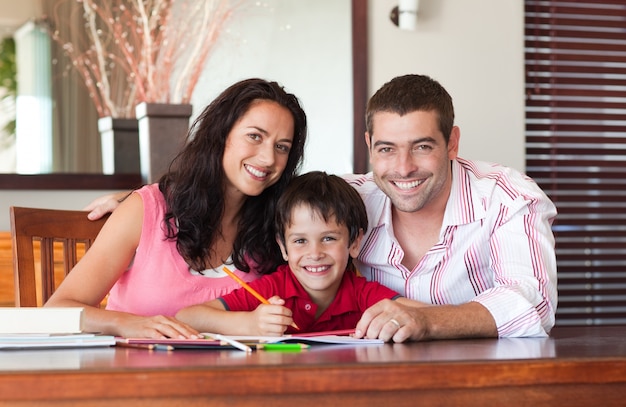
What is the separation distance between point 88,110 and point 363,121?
1067mm

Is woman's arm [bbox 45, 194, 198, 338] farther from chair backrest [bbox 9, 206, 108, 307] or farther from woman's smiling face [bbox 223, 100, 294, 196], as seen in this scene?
woman's smiling face [bbox 223, 100, 294, 196]

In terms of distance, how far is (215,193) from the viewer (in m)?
2.19

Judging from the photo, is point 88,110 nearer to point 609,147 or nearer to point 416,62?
point 416,62

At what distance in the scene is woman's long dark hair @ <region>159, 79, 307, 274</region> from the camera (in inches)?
84.6

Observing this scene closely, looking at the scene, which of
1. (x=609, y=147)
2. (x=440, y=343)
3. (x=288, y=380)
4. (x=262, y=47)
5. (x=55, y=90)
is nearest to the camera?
(x=288, y=380)

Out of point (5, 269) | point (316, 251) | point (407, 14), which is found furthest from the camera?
point (407, 14)

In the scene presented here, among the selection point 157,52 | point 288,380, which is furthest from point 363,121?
point 288,380

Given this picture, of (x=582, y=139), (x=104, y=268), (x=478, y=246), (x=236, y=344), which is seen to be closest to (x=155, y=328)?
(x=236, y=344)

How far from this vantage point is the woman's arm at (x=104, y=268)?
180 cm

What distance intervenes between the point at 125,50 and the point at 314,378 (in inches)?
93.5

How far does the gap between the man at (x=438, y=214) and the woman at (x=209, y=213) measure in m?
0.16

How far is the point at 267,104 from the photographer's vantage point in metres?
2.16

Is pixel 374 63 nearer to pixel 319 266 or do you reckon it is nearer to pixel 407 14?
pixel 407 14

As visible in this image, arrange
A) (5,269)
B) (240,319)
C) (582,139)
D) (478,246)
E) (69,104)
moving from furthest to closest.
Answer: (582,139) < (69,104) < (5,269) < (478,246) < (240,319)
